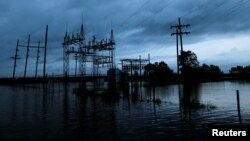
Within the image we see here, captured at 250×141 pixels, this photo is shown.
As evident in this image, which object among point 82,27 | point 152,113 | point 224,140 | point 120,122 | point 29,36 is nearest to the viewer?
point 224,140

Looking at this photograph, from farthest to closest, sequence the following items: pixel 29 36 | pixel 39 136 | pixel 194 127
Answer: pixel 29 36
pixel 194 127
pixel 39 136

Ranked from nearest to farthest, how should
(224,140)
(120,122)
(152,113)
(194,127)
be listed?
(224,140) → (194,127) → (120,122) → (152,113)

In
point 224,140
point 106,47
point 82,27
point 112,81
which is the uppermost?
point 82,27

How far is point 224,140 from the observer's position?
7.03 meters

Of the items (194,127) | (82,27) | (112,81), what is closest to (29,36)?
(82,27)

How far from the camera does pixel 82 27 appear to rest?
191 feet

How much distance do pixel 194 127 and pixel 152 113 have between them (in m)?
6.48

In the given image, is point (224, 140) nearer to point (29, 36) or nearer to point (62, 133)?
point (62, 133)

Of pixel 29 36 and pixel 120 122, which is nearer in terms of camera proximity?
pixel 120 122

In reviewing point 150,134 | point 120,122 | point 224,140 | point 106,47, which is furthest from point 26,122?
point 106,47

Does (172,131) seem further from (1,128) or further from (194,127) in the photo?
(1,128)

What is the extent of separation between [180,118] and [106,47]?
1497 inches

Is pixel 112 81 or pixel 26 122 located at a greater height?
pixel 112 81

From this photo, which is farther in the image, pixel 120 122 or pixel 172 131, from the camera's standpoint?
pixel 120 122
